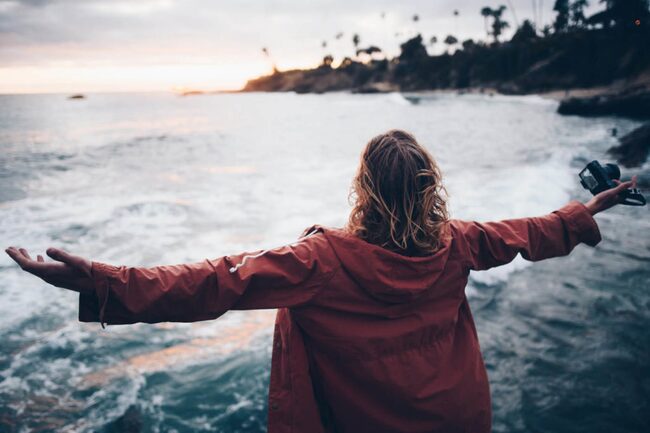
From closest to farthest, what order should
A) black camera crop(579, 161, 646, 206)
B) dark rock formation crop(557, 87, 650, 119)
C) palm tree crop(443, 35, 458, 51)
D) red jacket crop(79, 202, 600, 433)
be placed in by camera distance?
red jacket crop(79, 202, 600, 433) < black camera crop(579, 161, 646, 206) < dark rock formation crop(557, 87, 650, 119) < palm tree crop(443, 35, 458, 51)

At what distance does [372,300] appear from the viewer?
1.62m

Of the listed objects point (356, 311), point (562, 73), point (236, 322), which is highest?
point (562, 73)

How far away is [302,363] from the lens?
67.9 inches

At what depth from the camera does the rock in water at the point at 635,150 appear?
12927 millimetres

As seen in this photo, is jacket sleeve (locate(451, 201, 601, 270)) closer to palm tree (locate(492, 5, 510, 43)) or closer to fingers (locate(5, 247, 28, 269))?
fingers (locate(5, 247, 28, 269))

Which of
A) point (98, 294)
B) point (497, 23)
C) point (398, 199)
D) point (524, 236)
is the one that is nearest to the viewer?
point (98, 294)

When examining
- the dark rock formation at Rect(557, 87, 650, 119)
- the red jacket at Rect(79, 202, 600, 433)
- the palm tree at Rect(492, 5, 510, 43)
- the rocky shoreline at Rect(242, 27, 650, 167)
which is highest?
the palm tree at Rect(492, 5, 510, 43)

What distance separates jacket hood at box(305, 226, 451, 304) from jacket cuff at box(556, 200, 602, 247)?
2.73ft

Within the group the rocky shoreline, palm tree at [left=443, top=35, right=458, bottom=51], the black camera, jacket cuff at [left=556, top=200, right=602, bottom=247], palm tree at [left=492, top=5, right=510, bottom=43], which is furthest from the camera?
palm tree at [left=443, top=35, right=458, bottom=51]

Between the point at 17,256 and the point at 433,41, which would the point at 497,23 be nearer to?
the point at 433,41

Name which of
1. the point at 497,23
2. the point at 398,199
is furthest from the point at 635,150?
the point at 497,23

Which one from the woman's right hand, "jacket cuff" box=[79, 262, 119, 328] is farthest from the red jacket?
the woman's right hand

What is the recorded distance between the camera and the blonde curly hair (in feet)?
5.42

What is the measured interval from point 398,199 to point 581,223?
1.03 metres
